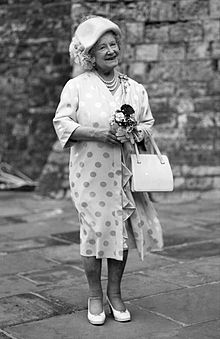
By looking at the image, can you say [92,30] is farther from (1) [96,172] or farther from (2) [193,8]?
(2) [193,8]

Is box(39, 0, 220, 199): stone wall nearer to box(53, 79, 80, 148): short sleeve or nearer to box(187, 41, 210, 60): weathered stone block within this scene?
box(187, 41, 210, 60): weathered stone block

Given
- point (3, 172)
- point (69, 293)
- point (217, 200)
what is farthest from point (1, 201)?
point (69, 293)

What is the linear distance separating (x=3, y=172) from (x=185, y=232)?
4.32 metres

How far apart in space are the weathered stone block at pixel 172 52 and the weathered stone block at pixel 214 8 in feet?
1.56

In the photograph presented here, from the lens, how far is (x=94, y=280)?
12.0ft

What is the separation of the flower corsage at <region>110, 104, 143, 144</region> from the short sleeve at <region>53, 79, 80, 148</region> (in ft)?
0.63

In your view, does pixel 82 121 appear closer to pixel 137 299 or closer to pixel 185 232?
pixel 137 299

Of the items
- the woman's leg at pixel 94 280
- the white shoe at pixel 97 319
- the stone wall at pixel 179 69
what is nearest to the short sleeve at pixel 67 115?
the woman's leg at pixel 94 280

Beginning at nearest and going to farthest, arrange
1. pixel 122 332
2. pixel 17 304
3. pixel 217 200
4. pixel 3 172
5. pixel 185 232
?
pixel 122 332 → pixel 17 304 → pixel 185 232 → pixel 217 200 → pixel 3 172

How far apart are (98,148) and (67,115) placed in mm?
224

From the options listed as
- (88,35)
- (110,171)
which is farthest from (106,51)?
(110,171)

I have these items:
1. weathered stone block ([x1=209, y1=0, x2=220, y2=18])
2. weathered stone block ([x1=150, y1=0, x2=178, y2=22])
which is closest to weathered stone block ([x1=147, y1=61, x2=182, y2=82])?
weathered stone block ([x1=150, y1=0, x2=178, y2=22])

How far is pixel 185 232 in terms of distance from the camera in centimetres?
614

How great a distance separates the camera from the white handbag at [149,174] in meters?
3.52
